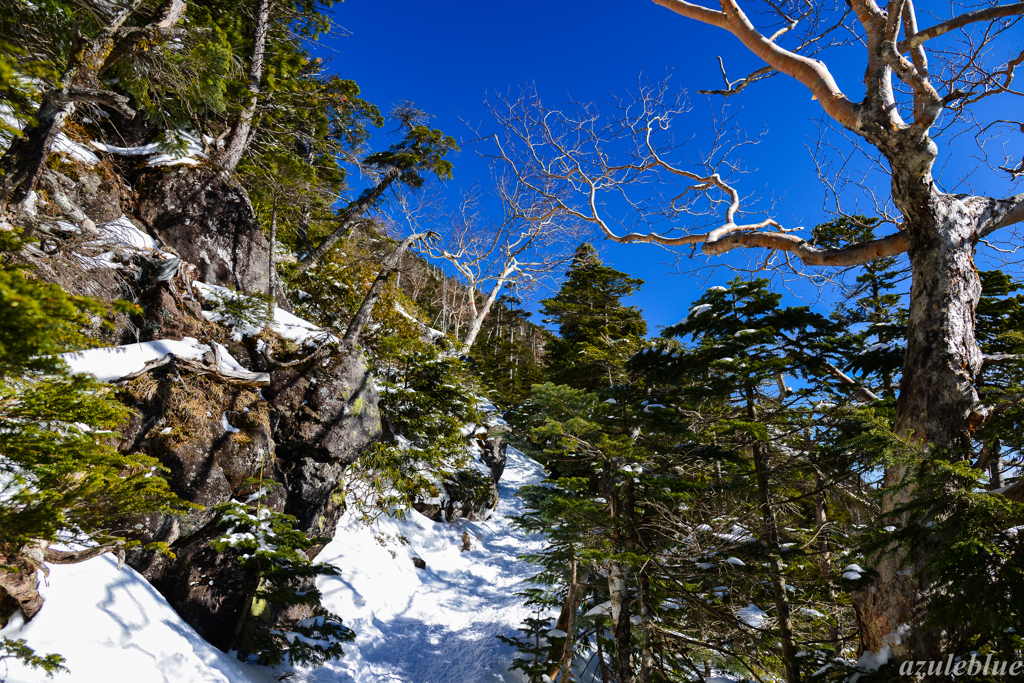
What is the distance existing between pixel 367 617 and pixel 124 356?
18.7ft

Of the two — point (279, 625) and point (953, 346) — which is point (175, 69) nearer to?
point (279, 625)

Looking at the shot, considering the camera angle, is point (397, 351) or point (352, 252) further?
point (352, 252)

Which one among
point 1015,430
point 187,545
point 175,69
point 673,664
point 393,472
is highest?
point 175,69

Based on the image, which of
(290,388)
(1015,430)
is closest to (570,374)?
(290,388)

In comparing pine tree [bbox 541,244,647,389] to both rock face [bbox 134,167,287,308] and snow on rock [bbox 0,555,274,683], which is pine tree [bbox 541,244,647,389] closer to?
rock face [bbox 134,167,287,308]

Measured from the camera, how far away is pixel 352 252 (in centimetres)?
1379

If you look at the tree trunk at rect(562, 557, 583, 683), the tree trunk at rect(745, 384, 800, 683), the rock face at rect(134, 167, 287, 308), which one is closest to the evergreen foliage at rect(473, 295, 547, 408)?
the rock face at rect(134, 167, 287, 308)

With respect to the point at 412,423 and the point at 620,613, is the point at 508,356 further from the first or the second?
the point at 620,613

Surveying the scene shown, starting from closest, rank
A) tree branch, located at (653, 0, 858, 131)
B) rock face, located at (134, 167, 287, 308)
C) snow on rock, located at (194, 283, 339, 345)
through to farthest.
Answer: tree branch, located at (653, 0, 858, 131)
snow on rock, located at (194, 283, 339, 345)
rock face, located at (134, 167, 287, 308)

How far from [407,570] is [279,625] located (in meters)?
3.41

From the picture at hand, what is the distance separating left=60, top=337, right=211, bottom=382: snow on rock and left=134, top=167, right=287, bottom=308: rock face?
1.81m

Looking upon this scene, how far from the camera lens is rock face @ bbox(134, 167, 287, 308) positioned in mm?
7496

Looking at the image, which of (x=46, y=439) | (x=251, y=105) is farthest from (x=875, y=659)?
(x=251, y=105)

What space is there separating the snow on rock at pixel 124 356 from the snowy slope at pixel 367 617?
1.87 meters
